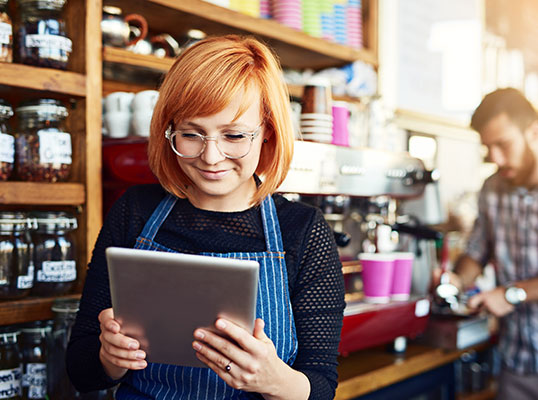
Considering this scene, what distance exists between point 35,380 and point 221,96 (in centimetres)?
→ 80

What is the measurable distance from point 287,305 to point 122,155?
614 millimetres

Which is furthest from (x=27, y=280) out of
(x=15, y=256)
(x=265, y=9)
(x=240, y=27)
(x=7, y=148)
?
(x=265, y=9)

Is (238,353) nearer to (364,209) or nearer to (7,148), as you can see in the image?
(7,148)

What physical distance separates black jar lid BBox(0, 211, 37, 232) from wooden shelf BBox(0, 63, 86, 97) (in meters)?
0.28

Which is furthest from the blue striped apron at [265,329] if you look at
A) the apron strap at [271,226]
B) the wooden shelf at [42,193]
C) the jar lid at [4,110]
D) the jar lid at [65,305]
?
the jar lid at [4,110]

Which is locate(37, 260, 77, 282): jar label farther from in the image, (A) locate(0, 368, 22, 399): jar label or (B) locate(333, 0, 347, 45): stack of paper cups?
(B) locate(333, 0, 347, 45): stack of paper cups

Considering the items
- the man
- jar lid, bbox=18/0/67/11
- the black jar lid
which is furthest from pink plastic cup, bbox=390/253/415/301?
jar lid, bbox=18/0/67/11

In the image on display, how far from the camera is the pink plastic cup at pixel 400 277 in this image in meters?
1.77

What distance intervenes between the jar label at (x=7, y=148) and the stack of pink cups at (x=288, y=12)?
3.47ft

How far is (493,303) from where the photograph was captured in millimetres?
2025

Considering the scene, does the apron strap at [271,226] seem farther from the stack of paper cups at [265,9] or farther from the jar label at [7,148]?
the stack of paper cups at [265,9]

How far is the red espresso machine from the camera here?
146 centimetres

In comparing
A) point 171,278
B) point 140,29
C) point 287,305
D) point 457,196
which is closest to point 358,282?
point 287,305

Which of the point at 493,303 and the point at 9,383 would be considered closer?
the point at 9,383
